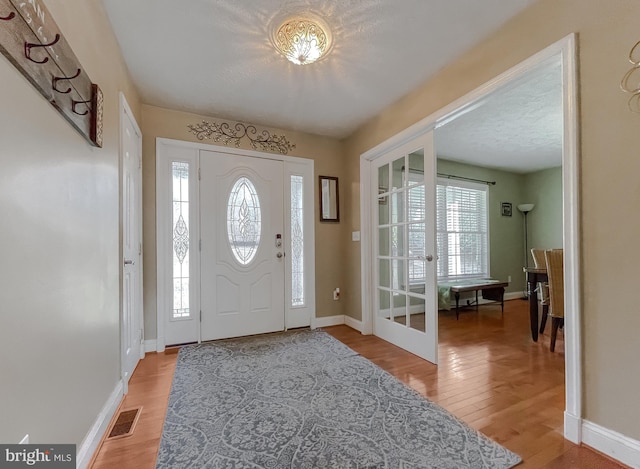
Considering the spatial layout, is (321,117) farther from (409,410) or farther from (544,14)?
(409,410)

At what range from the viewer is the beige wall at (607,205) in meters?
1.30

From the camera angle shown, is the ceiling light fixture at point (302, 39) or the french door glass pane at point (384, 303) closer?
the ceiling light fixture at point (302, 39)

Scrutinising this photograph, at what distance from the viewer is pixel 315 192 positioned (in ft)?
11.8

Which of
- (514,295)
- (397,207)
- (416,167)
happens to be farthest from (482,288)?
(416,167)

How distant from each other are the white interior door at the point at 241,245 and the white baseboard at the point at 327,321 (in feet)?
1.35

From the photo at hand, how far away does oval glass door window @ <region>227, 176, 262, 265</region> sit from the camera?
318 centimetres

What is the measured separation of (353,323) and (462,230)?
9.10ft

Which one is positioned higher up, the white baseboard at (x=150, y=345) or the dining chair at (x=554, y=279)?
the dining chair at (x=554, y=279)

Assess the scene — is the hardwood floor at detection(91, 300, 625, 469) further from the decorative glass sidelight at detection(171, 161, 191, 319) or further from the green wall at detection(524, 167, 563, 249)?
the green wall at detection(524, 167, 563, 249)

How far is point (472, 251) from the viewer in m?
5.07

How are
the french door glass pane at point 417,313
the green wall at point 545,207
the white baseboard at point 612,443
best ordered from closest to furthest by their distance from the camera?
the white baseboard at point 612,443 → the french door glass pane at point 417,313 → the green wall at point 545,207

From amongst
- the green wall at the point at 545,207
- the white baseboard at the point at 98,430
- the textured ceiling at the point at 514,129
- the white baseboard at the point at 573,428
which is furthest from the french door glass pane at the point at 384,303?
the green wall at the point at 545,207

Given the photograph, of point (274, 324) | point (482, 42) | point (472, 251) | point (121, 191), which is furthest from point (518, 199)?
point (121, 191)

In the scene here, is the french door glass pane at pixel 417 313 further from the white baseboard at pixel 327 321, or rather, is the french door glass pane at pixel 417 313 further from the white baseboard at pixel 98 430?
the white baseboard at pixel 98 430
